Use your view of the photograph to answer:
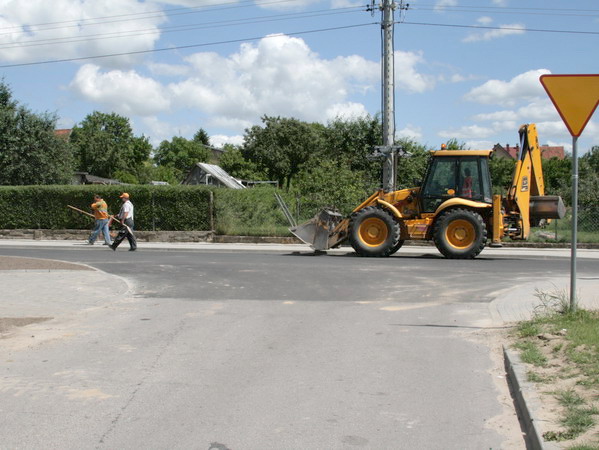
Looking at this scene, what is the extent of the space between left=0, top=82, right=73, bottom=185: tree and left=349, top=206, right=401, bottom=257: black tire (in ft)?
76.0

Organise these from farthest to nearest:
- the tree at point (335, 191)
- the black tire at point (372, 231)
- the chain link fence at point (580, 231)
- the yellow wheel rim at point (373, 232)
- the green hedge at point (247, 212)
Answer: the green hedge at point (247, 212) < the tree at point (335, 191) < the chain link fence at point (580, 231) < the yellow wheel rim at point (373, 232) < the black tire at point (372, 231)

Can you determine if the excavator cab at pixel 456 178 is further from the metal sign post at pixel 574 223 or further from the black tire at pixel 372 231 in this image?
the metal sign post at pixel 574 223

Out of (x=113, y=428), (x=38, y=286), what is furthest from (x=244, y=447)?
(x=38, y=286)

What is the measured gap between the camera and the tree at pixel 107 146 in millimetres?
99438

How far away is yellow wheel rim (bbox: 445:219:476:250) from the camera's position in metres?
17.4

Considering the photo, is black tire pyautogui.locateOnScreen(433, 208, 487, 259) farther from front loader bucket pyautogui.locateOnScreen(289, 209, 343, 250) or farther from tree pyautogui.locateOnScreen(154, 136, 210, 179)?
tree pyautogui.locateOnScreen(154, 136, 210, 179)

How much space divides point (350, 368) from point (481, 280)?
724cm

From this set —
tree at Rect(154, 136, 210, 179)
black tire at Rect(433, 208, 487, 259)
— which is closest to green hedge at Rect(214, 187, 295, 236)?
black tire at Rect(433, 208, 487, 259)

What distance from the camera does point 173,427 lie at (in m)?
4.98

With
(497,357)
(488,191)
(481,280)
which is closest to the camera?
(497,357)

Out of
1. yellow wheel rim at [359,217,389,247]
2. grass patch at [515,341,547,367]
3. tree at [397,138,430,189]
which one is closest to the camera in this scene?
grass patch at [515,341,547,367]

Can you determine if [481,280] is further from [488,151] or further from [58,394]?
[58,394]

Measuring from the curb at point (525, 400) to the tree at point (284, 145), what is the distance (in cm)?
6992

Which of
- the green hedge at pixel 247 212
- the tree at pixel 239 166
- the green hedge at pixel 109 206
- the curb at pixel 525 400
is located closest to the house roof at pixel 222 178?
the tree at pixel 239 166
